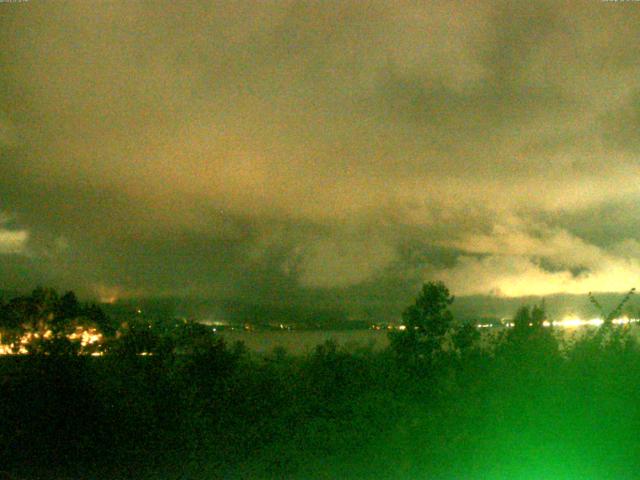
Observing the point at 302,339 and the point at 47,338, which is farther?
the point at 302,339

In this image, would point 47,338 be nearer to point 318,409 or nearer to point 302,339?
point 318,409

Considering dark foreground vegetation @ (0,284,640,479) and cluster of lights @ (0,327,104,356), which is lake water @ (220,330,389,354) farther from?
cluster of lights @ (0,327,104,356)

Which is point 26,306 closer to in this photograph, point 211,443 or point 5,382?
point 5,382

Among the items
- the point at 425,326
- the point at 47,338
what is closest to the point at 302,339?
the point at 425,326

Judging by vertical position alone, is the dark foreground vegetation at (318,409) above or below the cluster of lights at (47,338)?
below

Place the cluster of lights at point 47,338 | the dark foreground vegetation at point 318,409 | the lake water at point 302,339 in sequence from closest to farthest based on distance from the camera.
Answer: the dark foreground vegetation at point 318,409, the cluster of lights at point 47,338, the lake water at point 302,339

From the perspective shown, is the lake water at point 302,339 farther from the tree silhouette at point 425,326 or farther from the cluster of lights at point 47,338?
the cluster of lights at point 47,338

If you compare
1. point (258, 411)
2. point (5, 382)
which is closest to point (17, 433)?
point (5, 382)

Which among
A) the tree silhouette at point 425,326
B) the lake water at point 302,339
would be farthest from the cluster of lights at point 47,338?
the tree silhouette at point 425,326

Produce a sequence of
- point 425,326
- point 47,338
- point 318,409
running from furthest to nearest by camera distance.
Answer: point 425,326 → point 318,409 → point 47,338
